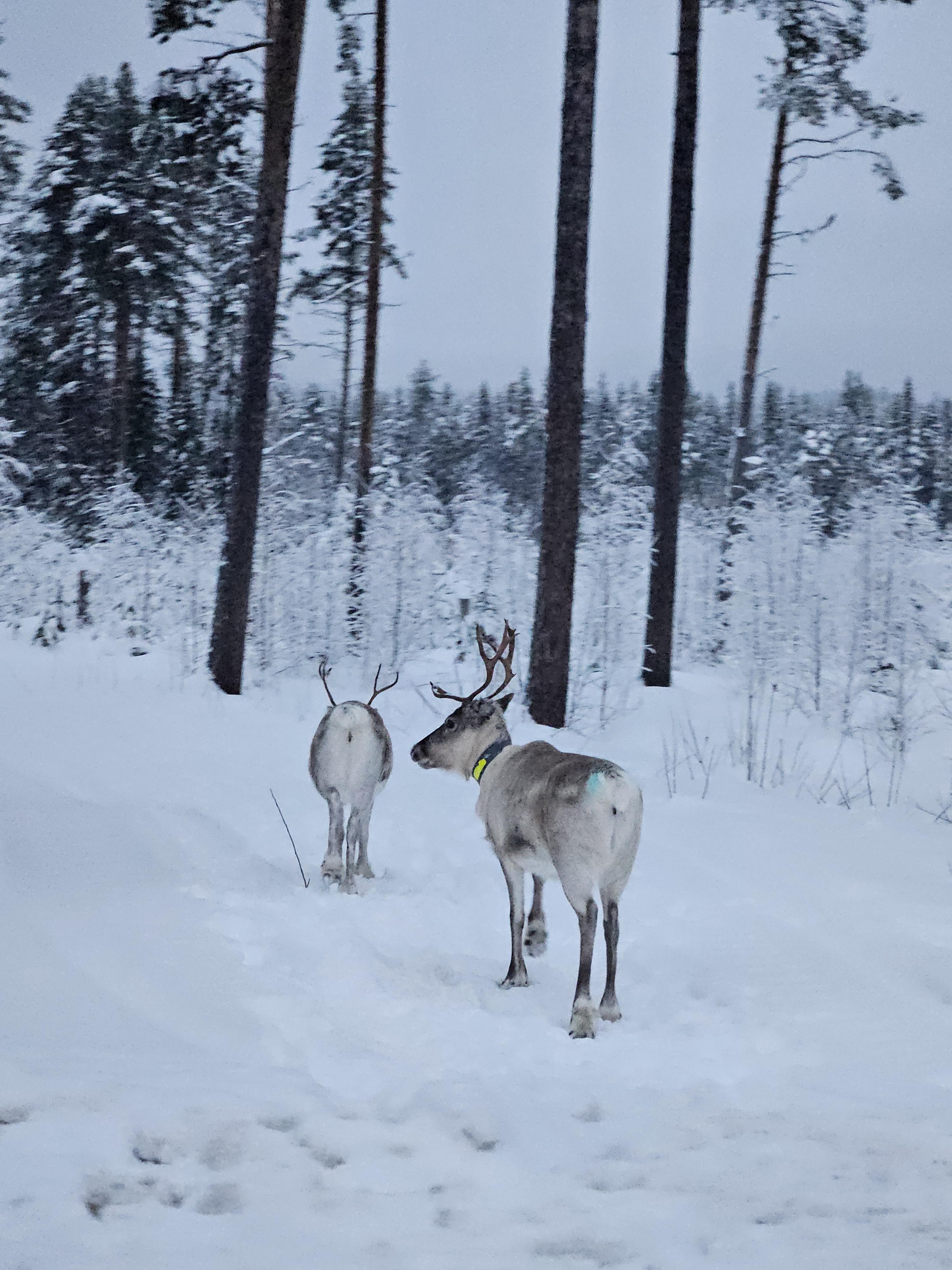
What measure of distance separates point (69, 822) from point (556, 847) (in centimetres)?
307

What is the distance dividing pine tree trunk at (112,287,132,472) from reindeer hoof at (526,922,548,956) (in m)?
24.1

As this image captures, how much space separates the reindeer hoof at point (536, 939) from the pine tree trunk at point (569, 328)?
180 inches

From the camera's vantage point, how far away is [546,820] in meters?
4.61

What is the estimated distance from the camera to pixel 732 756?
902 centimetres

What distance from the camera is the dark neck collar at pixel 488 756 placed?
5410 millimetres

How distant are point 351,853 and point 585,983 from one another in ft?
7.89

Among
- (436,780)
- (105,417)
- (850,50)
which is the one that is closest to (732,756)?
(436,780)

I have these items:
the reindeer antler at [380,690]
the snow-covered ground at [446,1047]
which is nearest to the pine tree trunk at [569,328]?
the reindeer antler at [380,690]

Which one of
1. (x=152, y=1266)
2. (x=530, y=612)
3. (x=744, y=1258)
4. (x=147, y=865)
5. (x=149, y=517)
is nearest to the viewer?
(x=152, y=1266)

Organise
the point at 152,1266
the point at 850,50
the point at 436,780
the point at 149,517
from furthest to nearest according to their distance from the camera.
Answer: the point at 149,517, the point at 850,50, the point at 436,780, the point at 152,1266

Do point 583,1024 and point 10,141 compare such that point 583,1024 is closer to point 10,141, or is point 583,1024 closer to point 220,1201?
point 220,1201

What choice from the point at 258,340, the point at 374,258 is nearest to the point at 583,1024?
the point at 258,340

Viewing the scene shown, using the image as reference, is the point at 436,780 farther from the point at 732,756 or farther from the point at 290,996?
the point at 290,996

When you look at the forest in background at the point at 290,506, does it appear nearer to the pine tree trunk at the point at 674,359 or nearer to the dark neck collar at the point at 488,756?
the pine tree trunk at the point at 674,359
